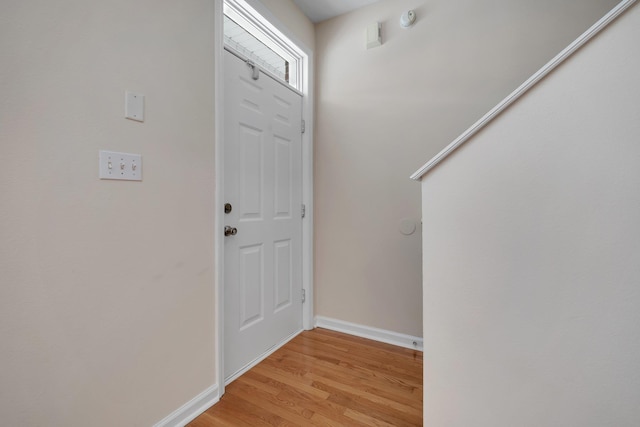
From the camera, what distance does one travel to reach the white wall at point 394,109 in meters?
1.79

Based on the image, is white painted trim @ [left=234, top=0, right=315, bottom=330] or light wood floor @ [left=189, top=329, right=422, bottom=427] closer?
light wood floor @ [left=189, top=329, right=422, bottom=427]

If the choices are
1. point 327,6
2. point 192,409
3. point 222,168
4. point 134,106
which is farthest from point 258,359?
point 327,6

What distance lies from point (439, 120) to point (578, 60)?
3.74 ft

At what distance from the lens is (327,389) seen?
5.27 feet

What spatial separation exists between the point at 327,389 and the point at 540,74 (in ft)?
5.80

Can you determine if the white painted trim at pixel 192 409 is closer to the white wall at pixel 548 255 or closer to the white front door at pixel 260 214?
the white front door at pixel 260 214

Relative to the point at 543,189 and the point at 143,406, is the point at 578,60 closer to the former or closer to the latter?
the point at 543,189

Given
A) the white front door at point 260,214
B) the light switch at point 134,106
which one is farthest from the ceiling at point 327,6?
the light switch at point 134,106

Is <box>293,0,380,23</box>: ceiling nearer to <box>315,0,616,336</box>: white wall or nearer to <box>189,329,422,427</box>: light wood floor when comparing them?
<box>315,0,616,336</box>: white wall

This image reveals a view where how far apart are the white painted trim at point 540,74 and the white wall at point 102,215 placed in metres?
1.17

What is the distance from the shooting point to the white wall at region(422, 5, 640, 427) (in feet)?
2.71

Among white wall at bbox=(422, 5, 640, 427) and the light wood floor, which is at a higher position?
white wall at bbox=(422, 5, 640, 427)

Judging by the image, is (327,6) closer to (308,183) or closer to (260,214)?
(308,183)

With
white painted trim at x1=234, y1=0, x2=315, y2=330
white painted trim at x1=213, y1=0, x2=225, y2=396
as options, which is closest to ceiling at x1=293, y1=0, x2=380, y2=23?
white painted trim at x1=234, y1=0, x2=315, y2=330
